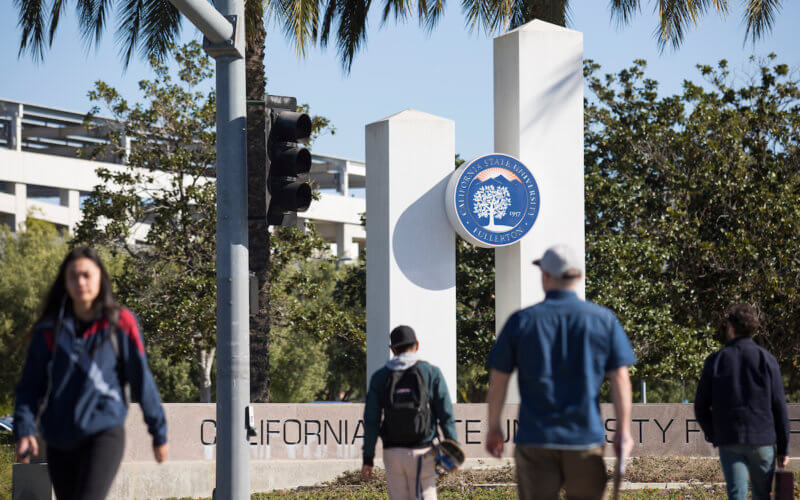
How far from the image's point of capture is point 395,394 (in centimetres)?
566

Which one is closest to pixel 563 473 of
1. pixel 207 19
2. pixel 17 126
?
pixel 207 19

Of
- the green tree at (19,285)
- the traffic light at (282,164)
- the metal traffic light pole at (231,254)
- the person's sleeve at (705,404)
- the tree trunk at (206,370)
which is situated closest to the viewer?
the person's sleeve at (705,404)

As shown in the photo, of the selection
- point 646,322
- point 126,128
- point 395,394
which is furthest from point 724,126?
point 395,394

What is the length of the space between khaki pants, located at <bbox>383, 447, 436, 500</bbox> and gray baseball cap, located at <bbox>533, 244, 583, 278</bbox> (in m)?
1.86

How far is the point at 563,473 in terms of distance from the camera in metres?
4.14

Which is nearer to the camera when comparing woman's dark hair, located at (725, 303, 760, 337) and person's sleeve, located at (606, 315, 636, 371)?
person's sleeve, located at (606, 315, 636, 371)

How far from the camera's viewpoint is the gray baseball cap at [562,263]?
13.9 feet

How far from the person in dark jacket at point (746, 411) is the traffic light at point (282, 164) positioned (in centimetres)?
348

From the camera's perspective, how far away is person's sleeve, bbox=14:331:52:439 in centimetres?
405

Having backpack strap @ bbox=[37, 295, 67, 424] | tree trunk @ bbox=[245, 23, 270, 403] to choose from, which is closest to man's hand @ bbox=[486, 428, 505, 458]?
backpack strap @ bbox=[37, 295, 67, 424]

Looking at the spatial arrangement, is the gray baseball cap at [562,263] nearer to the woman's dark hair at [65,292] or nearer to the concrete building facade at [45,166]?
the woman's dark hair at [65,292]

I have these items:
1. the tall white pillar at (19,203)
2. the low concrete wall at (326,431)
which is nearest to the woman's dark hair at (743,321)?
the low concrete wall at (326,431)

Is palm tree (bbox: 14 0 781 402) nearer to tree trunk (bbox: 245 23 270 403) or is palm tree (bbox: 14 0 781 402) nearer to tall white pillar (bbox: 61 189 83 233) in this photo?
tree trunk (bbox: 245 23 270 403)

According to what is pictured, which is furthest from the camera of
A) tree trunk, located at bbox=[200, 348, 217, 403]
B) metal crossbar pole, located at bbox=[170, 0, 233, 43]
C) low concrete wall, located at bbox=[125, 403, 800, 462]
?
tree trunk, located at bbox=[200, 348, 217, 403]
